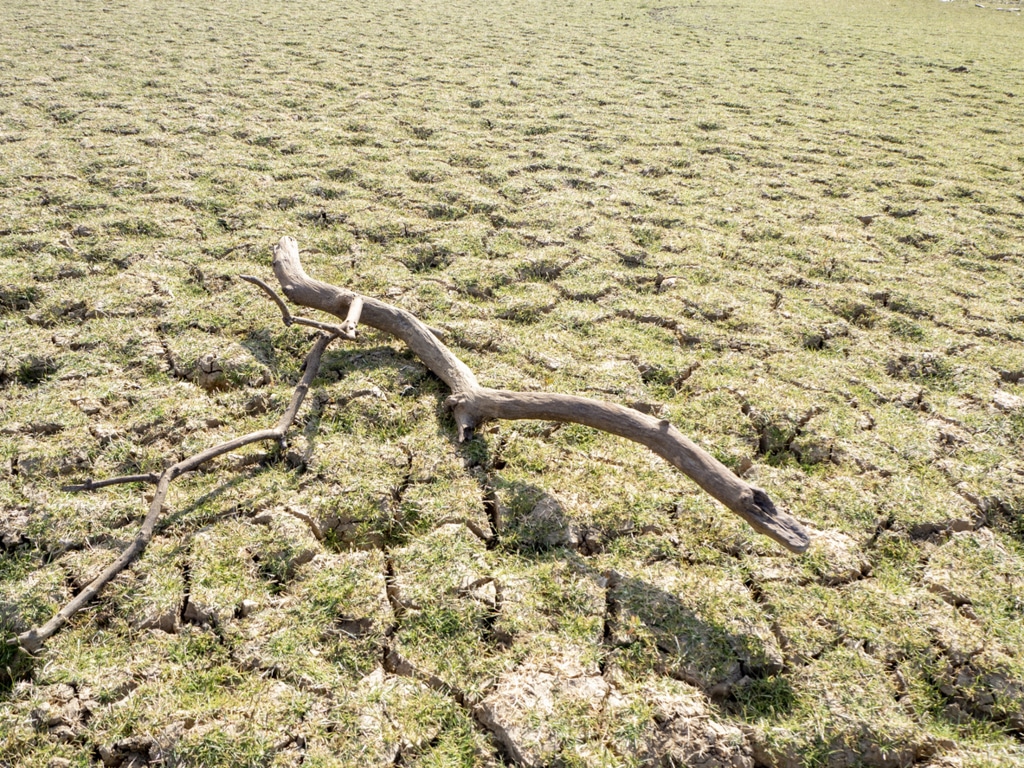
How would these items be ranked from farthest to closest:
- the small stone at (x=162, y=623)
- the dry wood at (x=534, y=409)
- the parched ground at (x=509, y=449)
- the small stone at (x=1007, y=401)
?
the small stone at (x=1007, y=401) < the dry wood at (x=534, y=409) < the small stone at (x=162, y=623) < the parched ground at (x=509, y=449)

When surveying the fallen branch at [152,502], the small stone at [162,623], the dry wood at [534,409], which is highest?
the dry wood at [534,409]

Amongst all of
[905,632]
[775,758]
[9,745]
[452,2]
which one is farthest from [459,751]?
[452,2]

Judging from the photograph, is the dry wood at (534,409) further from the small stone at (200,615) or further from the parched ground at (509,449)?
the small stone at (200,615)

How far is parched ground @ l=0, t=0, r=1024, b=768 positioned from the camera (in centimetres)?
226

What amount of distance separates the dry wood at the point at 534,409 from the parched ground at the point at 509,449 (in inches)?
6.2

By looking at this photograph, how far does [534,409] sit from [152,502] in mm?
1793

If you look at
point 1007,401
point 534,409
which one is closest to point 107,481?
point 534,409

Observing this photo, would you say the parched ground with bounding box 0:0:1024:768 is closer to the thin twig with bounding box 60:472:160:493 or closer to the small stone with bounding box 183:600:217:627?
the small stone with bounding box 183:600:217:627

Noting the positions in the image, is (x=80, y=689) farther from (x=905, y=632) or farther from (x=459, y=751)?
(x=905, y=632)

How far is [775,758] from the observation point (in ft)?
7.19

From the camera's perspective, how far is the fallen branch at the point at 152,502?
235 centimetres

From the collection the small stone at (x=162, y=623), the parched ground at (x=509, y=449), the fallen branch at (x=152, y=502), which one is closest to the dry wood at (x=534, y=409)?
the parched ground at (x=509, y=449)

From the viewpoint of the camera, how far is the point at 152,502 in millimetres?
2789

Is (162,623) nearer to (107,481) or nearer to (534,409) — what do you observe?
(107,481)
